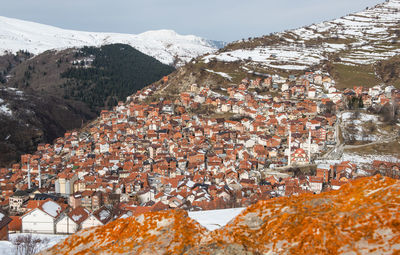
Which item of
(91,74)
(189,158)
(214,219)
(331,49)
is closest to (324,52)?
(331,49)

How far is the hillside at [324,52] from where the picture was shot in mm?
75312

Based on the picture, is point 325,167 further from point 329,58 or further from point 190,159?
point 329,58

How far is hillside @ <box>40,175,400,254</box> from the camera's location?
7.55 feet

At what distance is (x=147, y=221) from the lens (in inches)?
121

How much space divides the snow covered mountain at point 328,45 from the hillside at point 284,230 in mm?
80778

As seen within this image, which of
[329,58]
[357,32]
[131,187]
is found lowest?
[131,187]

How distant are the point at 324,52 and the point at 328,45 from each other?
929cm

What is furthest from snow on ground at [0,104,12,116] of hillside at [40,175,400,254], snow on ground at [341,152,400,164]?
hillside at [40,175,400,254]

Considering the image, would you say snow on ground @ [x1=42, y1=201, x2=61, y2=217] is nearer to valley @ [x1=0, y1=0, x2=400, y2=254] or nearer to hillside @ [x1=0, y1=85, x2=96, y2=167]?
valley @ [x1=0, y1=0, x2=400, y2=254]

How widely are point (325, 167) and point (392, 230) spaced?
3372 centimetres

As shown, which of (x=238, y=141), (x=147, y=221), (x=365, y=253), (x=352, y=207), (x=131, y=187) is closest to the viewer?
(x=365, y=253)

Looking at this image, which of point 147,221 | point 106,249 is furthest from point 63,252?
point 147,221

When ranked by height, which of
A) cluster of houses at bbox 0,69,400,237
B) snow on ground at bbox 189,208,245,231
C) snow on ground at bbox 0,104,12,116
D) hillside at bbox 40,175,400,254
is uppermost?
hillside at bbox 40,175,400,254

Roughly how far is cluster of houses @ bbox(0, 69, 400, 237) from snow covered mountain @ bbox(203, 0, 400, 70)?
1554 cm
